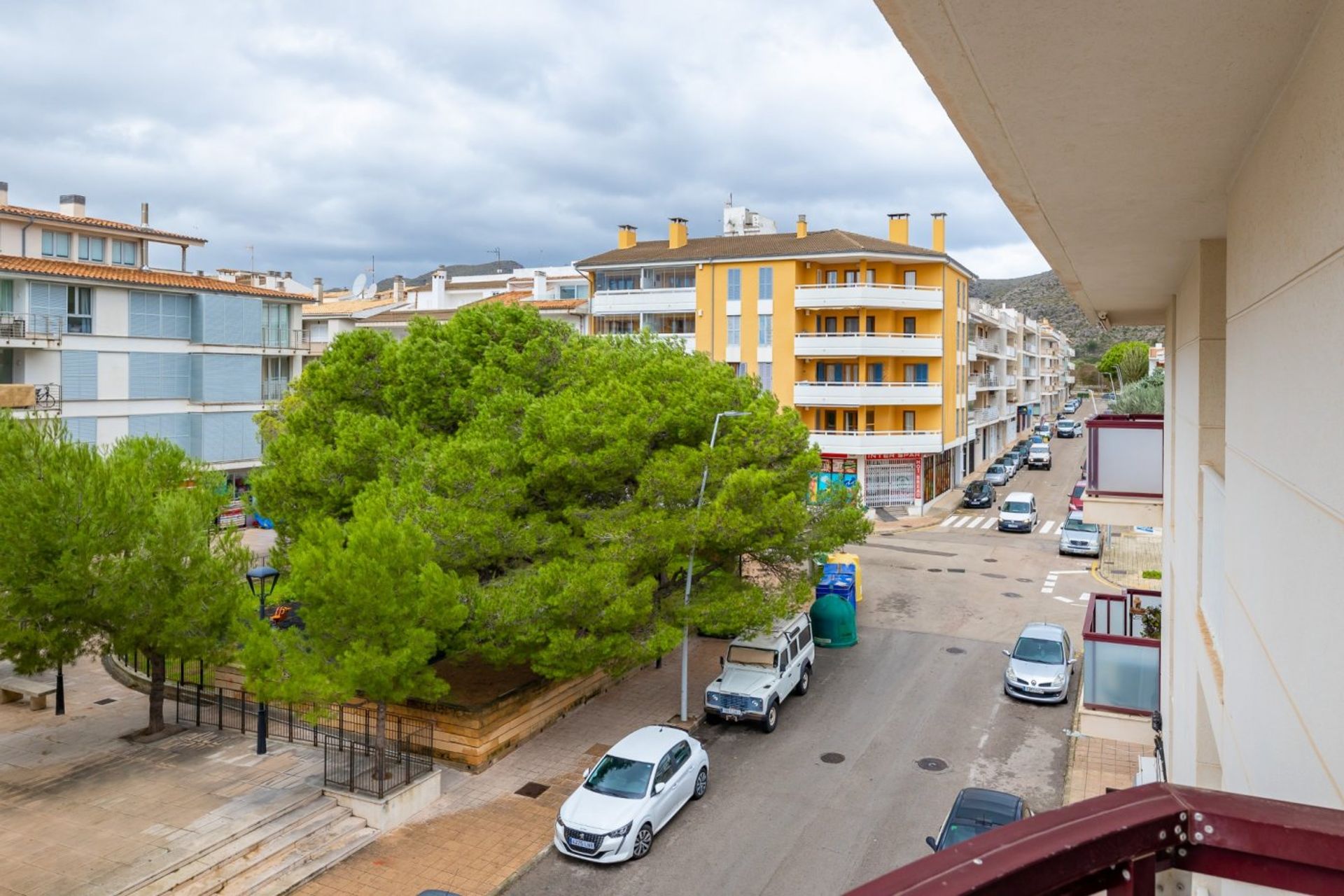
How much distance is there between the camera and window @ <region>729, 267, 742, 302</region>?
157ft

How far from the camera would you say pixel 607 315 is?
5125 cm

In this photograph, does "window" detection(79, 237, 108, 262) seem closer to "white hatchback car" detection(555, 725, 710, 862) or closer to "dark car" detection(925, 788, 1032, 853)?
"white hatchback car" detection(555, 725, 710, 862)

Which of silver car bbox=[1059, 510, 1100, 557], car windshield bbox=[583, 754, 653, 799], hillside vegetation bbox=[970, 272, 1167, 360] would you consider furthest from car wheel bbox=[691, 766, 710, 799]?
hillside vegetation bbox=[970, 272, 1167, 360]

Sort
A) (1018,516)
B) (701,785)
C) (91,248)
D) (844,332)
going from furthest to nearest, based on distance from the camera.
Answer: (844,332) < (1018,516) < (91,248) < (701,785)

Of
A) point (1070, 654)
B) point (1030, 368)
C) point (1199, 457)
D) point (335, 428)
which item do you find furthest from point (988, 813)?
point (1030, 368)

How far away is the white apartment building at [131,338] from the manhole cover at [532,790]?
23.8 m

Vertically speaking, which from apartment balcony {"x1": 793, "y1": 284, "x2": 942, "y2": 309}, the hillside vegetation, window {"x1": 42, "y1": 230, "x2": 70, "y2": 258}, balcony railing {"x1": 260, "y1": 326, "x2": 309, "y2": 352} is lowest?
balcony railing {"x1": 260, "y1": 326, "x2": 309, "y2": 352}

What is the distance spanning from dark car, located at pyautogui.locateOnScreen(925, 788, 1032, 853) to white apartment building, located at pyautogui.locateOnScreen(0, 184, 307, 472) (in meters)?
30.5

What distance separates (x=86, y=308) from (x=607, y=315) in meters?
24.8

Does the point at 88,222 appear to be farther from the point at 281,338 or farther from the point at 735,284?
the point at 735,284

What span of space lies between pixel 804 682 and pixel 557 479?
7.60 m

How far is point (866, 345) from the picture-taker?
45.9m

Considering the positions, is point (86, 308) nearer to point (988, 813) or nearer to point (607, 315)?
point (607, 315)

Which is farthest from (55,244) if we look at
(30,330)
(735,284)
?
(735,284)
